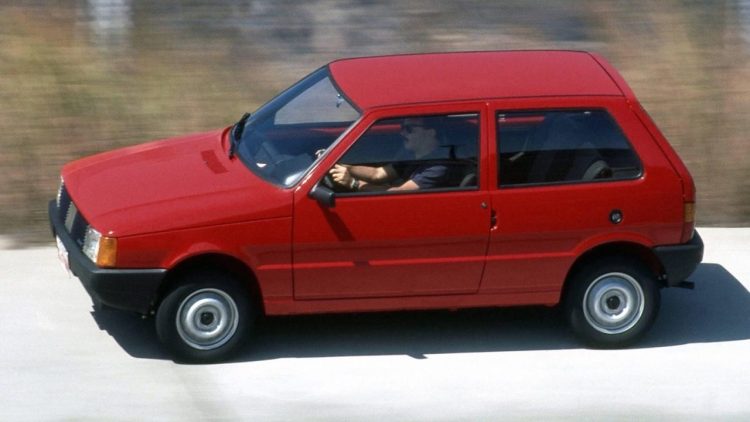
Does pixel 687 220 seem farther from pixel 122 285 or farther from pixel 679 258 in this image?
pixel 122 285

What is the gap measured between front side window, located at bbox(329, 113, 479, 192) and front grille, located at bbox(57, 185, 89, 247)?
1527mm

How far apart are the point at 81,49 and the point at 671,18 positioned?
5.25 metres

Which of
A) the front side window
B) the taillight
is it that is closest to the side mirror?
the front side window

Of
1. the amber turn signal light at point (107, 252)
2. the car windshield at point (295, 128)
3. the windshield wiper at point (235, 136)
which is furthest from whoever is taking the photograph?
the windshield wiper at point (235, 136)

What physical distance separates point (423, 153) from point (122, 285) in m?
1.75

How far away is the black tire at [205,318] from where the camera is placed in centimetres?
654

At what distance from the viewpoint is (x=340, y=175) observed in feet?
21.6

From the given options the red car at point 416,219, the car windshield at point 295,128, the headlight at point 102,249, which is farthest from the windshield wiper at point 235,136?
the headlight at point 102,249

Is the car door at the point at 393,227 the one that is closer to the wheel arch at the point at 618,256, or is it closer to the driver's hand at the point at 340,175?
the driver's hand at the point at 340,175

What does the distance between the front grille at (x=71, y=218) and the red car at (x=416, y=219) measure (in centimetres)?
2

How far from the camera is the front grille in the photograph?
6.66m

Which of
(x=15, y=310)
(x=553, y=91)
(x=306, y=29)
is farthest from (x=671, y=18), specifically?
(x=15, y=310)

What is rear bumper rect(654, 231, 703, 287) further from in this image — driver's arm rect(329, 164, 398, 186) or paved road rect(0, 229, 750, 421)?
driver's arm rect(329, 164, 398, 186)

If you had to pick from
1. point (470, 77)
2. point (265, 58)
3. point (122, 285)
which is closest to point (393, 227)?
point (470, 77)
